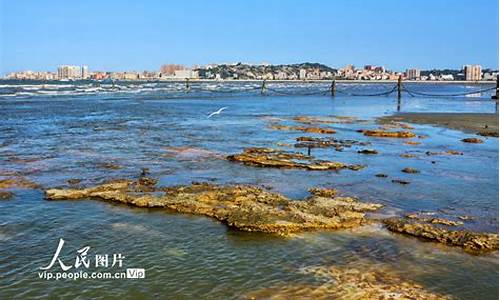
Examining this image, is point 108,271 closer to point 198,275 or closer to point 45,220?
point 198,275

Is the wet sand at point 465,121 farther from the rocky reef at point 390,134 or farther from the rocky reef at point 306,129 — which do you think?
the rocky reef at point 306,129

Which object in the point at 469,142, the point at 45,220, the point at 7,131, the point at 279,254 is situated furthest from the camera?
the point at 7,131

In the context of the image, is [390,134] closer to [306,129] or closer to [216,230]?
[306,129]

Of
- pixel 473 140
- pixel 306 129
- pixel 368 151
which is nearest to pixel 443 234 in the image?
pixel 368 151

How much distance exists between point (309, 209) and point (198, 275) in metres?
4.95

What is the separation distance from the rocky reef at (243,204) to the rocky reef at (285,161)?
4.40 meters

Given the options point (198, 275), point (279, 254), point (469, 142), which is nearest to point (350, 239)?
point (279, 254)

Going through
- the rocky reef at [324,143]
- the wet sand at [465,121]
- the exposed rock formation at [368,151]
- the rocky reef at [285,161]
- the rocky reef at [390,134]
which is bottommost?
the rocky reef at [285,161]

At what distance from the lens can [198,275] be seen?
9.72 meters

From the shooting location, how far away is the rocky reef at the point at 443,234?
11398mm

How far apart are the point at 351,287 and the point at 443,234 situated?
404 cm

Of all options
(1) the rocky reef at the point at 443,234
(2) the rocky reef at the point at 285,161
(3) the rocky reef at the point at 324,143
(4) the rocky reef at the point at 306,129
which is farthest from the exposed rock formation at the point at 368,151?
(1) the rocky reef at the point at 443,234

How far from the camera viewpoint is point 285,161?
70.3 ft

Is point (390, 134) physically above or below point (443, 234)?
above
